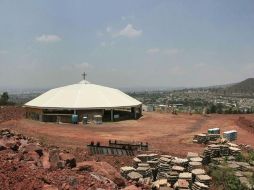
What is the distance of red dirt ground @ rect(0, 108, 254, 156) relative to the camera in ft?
103

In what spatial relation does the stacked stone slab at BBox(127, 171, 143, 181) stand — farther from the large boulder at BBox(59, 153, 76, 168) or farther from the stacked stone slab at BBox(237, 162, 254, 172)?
the stacked stone slab at BBox(237, 162, 254, 172)

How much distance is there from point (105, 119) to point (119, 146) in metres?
19.4

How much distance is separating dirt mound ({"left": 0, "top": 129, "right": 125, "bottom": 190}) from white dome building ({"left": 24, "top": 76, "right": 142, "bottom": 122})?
2610 cm

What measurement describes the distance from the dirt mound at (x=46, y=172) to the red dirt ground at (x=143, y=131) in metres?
10.1

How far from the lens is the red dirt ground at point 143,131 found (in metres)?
31.4

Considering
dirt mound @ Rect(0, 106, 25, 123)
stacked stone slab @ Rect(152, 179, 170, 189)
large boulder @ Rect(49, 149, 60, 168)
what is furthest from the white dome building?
stacked stone slab @ Rect(152, 179, 170, 189)

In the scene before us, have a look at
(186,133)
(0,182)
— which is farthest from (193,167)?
(186,133)

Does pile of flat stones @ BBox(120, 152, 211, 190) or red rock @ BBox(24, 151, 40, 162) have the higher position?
red rock @ BBox(24, 151, 40, 162)

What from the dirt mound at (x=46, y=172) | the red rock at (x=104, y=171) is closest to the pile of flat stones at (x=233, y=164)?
the red rock at (x=104, y=171)

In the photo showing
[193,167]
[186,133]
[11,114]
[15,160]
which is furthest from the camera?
[11,114]

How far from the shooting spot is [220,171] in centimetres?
2267

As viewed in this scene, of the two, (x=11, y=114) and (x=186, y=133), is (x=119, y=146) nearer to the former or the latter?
(x=186, y=133)

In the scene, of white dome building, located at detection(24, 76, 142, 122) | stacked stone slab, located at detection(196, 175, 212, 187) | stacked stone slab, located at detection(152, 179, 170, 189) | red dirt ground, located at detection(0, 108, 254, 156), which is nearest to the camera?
stacked stone slab, located at detection(152, 179, 170, 189)

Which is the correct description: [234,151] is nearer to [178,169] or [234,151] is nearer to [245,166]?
[245,166]
